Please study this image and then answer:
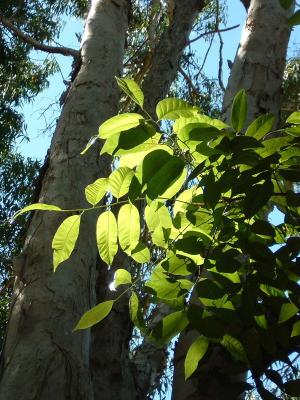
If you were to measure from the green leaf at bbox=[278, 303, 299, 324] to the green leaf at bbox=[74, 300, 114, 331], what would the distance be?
0.90 feet

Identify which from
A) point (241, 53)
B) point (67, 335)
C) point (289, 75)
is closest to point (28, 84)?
point (289, 75)

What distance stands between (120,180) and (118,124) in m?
0.10

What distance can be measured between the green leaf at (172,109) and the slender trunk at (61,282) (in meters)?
0.54

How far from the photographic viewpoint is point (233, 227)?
1063 millimetres

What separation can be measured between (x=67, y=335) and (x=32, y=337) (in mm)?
69

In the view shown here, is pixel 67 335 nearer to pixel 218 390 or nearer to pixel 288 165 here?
pixel 218 390

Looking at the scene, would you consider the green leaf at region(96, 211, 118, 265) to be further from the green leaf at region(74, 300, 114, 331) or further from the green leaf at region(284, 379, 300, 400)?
the green leaf at region(284, 379, 300, 400)

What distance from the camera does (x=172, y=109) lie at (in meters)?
0.96

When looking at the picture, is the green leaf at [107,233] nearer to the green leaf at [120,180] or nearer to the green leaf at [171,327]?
the green leaf at [120,180]

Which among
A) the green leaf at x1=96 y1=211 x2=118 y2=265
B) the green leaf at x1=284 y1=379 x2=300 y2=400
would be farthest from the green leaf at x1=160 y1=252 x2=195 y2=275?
the green leaf at x1=284 y1=379 x2=300 y2=400

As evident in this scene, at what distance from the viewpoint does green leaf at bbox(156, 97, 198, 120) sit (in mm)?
953

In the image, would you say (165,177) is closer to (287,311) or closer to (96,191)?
(96,191)

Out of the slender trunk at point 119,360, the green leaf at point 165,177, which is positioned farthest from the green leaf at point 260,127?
the slender trunk at point 119,360

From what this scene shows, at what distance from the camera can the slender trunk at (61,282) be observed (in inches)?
47.3
